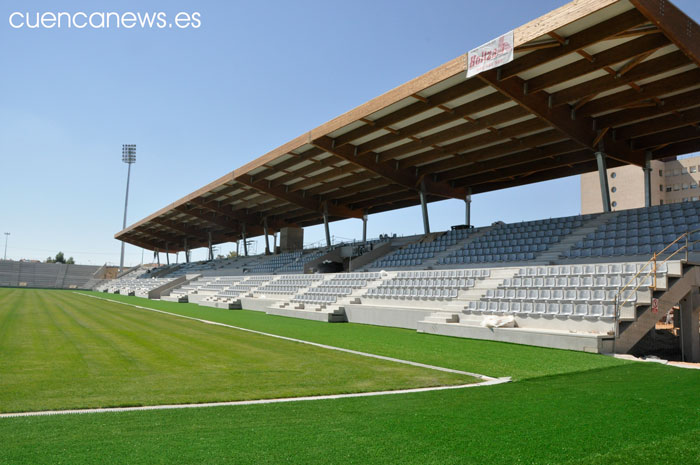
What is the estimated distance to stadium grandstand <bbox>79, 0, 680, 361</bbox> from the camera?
11.0 metres

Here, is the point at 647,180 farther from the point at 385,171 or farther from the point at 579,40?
the point at 385,171

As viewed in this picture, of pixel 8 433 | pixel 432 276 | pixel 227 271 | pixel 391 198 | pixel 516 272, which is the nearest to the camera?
pixel 8 433

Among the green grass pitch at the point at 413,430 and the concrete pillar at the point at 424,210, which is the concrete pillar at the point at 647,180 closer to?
the concrete pillar at the point at 424,210

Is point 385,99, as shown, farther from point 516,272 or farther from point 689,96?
point 689,96

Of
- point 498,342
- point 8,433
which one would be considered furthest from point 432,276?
point 8,433

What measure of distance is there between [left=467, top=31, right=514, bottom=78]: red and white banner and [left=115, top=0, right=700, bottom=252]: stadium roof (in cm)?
27

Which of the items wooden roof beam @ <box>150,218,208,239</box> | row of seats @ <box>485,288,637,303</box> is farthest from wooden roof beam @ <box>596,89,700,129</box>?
wooden roof beam @ <box>150,218,208,239</box>

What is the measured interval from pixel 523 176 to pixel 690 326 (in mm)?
16110

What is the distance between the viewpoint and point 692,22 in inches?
459

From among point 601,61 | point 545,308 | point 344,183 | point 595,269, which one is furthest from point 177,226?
point 595,269

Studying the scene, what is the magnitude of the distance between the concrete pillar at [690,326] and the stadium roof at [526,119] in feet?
19.3

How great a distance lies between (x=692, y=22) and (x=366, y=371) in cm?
1152

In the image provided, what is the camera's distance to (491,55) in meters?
13.2

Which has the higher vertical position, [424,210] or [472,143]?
[472,143]
